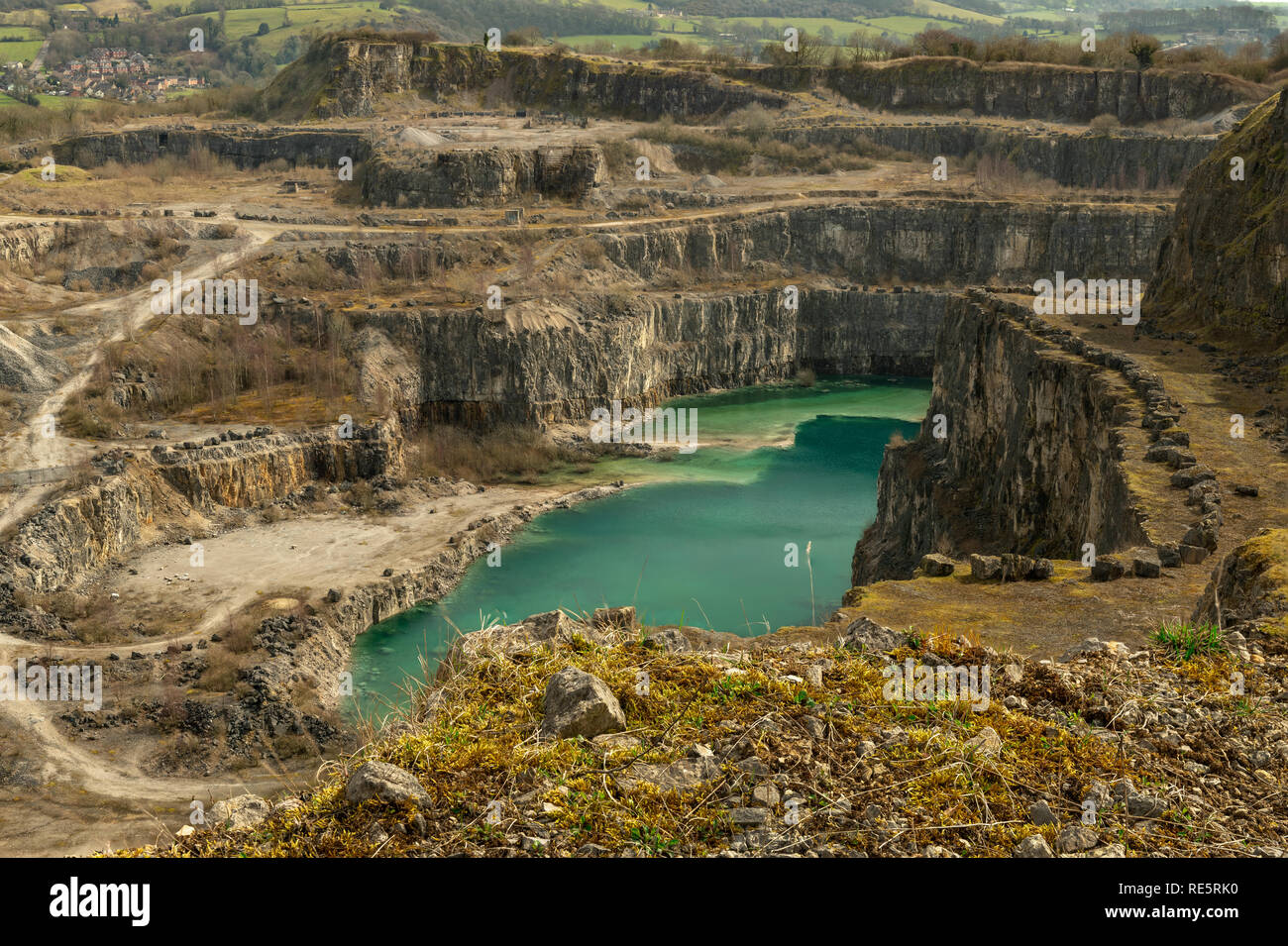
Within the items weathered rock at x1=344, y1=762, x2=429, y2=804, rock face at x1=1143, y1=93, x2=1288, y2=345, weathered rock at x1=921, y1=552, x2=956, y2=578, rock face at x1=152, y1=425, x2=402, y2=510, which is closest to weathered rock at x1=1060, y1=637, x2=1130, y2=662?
weathered rock at x1=344, y1=762, x2=429, y2=804

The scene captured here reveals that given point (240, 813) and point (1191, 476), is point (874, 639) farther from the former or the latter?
point (1191, 476)

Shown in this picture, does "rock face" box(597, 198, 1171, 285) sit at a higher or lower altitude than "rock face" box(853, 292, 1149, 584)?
higher

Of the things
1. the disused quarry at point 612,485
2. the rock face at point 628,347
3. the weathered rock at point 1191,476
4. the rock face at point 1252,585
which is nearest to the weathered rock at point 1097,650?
the disused quarry at point 612,485

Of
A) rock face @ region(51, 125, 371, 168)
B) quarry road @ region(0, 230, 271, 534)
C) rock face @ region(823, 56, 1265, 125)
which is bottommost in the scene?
quarry road @ region(0, 230, 271, 534)

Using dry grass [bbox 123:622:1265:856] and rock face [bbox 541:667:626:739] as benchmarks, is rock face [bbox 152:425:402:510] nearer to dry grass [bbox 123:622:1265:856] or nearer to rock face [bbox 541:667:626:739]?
dry grass [bbox 123:622:1265:856]

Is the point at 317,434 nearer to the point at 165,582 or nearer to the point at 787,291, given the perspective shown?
the point at 165,582

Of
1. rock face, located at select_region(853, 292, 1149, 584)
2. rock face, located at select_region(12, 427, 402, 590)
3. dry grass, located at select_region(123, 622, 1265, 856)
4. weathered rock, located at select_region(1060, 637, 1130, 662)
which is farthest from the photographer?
rock face, located at select_region(12, 427, 402, 590)
